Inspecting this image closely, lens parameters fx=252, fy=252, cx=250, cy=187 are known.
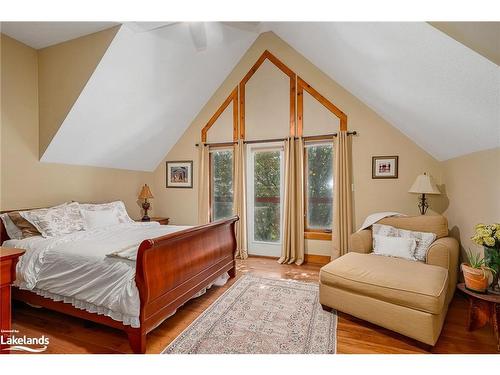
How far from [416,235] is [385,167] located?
4.03 ft

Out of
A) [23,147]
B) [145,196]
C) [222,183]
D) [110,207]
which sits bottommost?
[110,207]

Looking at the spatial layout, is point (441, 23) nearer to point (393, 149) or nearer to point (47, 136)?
point (393, 149)

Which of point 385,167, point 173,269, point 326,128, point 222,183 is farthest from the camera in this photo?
point 222,183

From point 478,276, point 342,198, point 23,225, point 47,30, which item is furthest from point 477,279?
point 47,30

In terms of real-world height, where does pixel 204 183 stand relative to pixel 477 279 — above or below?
above

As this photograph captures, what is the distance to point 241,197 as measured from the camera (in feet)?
14.4

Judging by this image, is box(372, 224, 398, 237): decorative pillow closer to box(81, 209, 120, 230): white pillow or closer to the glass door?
the glass door

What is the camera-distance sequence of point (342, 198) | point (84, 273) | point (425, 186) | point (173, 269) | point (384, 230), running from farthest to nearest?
point (342, 198) → point (425, 186) → point (384, 230) → point (173, 269) → point (84, 273)

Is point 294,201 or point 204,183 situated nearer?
point 294,201

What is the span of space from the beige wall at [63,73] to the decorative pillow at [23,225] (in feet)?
2.92

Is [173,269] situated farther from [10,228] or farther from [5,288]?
[10,228]
